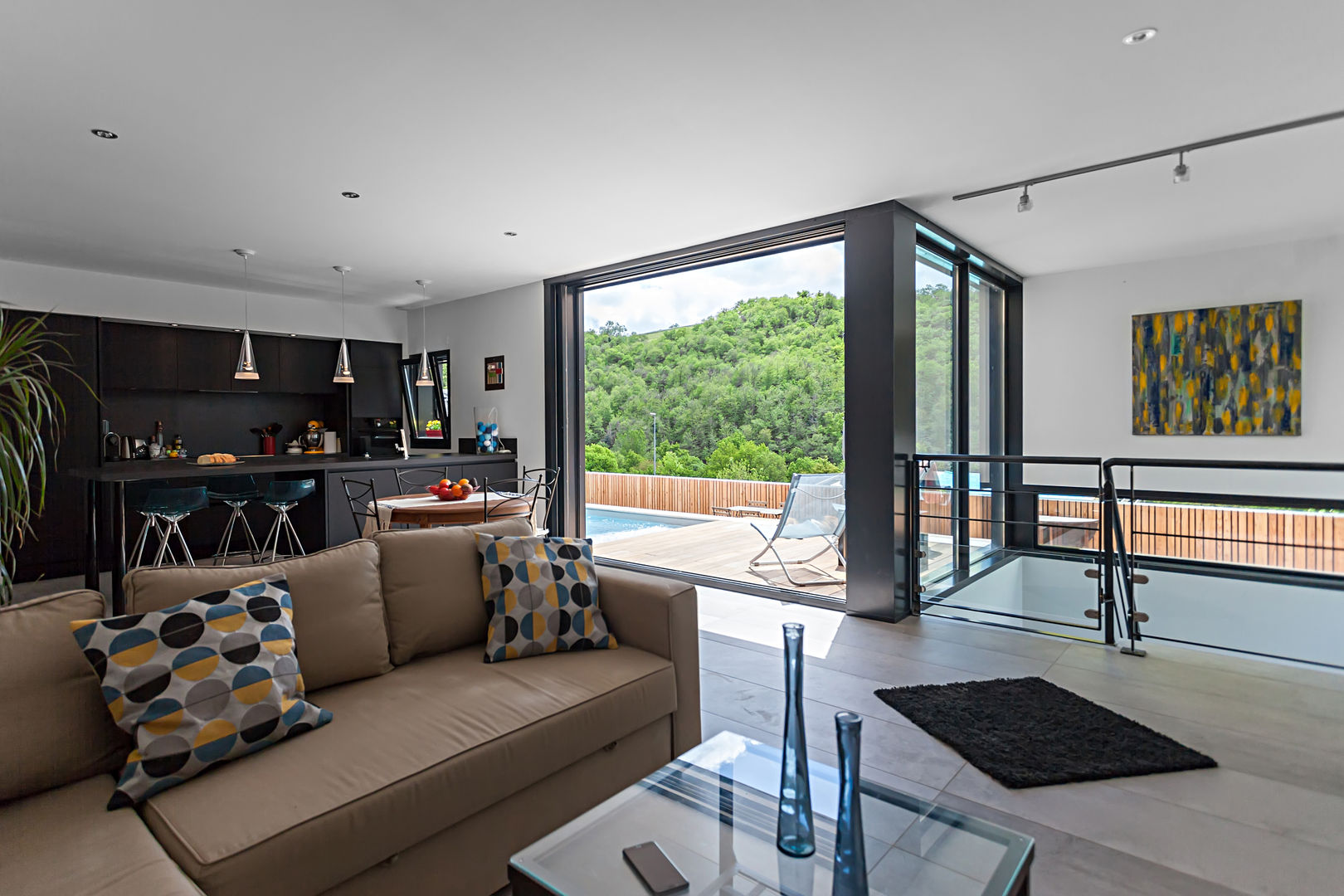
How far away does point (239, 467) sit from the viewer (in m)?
5.29

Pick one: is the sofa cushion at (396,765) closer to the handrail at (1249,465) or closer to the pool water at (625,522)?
the handrail at (1249,465)

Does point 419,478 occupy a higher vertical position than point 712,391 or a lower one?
lower

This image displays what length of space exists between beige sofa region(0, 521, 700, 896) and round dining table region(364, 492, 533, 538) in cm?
207


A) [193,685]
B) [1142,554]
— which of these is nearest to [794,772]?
[193,685]

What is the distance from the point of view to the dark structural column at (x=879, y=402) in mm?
4320

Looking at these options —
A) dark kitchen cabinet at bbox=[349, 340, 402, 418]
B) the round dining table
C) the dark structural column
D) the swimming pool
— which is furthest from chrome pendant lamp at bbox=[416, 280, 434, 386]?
the dark structural column

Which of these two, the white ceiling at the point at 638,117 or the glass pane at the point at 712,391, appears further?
the glass pane at the point at 712,391

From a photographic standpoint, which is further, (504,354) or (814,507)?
(504,354)

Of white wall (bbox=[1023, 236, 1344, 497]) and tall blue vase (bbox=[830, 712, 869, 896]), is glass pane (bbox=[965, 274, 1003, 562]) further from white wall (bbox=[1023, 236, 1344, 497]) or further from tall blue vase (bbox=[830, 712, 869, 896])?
tall blue vase (bbox=[830, 712, 869, 896])

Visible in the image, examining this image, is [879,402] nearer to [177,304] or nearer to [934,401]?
[934,401]

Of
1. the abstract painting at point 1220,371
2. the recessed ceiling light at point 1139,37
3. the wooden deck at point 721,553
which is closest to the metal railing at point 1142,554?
the abstract painting at point 1220,371

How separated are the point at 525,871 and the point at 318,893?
0.44 metres

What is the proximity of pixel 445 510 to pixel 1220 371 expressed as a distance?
5911 mm

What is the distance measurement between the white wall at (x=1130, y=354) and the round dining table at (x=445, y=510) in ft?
16.0
